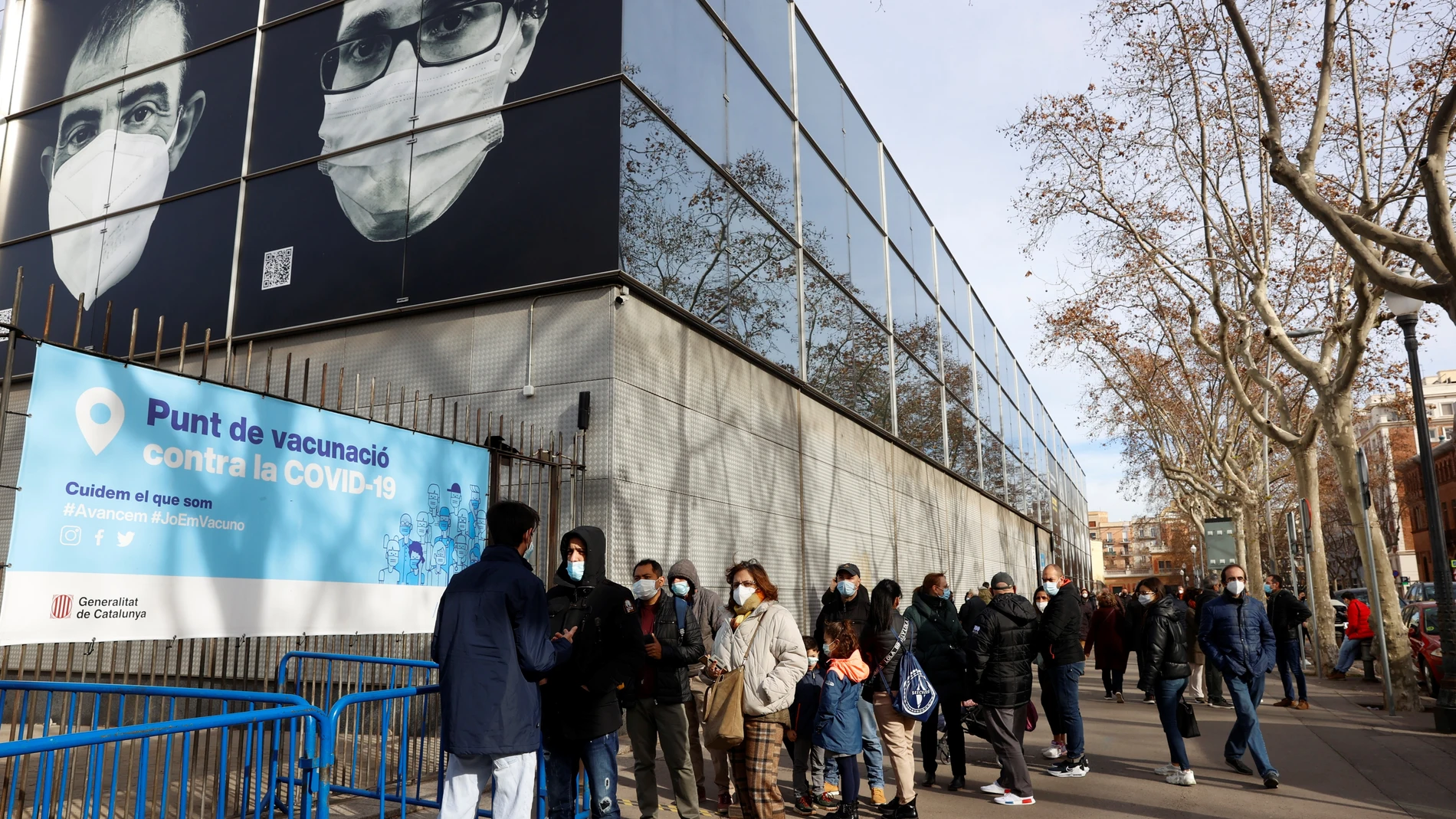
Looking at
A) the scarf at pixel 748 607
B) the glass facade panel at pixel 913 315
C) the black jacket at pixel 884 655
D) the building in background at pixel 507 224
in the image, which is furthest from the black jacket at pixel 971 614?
the glass facade panel at pixel 913 315

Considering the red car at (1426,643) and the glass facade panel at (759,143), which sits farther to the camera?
the glass facade panel at (759,143)

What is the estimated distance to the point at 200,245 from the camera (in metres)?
13.2

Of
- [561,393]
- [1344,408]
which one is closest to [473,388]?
[561,393]

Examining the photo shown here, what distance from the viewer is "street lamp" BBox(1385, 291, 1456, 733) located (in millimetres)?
10992

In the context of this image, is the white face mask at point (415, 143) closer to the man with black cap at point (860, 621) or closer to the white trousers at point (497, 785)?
the man with black cap at point (860, 621)

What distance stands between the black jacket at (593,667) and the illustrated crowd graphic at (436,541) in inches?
102

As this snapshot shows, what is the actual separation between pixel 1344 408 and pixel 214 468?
16.6m

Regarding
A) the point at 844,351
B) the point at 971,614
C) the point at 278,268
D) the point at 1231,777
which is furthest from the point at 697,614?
the point at 844,351

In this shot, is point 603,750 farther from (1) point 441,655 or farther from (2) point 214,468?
(2) point 214,468

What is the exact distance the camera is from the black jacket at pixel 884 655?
7168 millimetres

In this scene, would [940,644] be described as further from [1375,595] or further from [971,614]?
[1375,595]

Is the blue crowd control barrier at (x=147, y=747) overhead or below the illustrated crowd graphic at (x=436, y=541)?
below

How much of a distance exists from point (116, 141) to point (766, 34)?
1020cm

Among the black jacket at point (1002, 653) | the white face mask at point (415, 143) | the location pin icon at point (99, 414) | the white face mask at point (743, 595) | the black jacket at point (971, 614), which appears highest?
the white face mask at point (415, 143)
